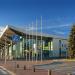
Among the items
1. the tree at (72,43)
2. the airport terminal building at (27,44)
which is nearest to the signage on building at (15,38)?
the airport terminal building at (27,44)

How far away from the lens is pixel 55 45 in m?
125

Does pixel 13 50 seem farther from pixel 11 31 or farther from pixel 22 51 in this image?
pixel 11 31

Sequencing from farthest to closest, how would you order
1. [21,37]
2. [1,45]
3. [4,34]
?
1. [1,45]
2. [21,37]
3. [4,34]

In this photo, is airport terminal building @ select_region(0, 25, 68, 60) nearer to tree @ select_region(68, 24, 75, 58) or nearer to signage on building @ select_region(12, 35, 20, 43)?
signage on building @ select_region(12, 35, 20, 43)

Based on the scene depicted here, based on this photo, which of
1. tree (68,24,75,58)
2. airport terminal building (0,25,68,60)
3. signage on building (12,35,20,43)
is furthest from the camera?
signage on building (12,35,20,43)

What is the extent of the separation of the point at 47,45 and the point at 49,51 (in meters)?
2.12

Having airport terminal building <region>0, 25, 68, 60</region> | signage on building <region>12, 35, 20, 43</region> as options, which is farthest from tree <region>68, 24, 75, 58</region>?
signage on building <region>12, 35, 20, 43</region>

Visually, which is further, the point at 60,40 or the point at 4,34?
the point at 60,40

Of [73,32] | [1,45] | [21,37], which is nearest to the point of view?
[73,32]

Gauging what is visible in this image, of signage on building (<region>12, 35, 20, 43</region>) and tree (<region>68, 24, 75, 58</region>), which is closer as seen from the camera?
tree (<region>68, 24, 75, 58</region>)

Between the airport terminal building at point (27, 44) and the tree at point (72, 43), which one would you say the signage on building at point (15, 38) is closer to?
the airport terminal building at point (27, 44)

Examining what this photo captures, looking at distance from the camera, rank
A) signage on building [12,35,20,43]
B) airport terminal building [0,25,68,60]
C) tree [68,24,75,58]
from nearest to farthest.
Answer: tree [68,24,75,58]
airport terminal building [0,25,68,60]
signage on building [12,35,20,43]

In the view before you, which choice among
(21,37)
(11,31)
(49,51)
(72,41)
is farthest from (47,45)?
(72,41)

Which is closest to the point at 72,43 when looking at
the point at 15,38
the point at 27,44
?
the point at 15,38
